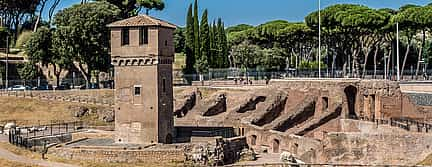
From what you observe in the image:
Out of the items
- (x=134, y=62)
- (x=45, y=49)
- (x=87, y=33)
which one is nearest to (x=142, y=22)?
(x=134, y=62)

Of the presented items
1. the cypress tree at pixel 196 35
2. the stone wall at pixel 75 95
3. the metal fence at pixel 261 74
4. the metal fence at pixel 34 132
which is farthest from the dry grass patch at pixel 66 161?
the cypress tree at pixel 196 35

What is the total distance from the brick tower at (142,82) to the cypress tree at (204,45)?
3428 cm

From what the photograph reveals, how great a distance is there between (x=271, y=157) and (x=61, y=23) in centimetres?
3669

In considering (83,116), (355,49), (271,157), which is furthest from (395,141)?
(355,49)

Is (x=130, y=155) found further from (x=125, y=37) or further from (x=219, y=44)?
(x=219, y=44)

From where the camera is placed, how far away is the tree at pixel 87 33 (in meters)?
66.9

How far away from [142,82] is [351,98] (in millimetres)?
16766

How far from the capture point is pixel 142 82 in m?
41.0

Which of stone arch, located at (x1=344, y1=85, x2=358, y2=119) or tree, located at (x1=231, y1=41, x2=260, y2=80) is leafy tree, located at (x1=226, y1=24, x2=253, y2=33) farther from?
stone arch, located at (x1=344, y1=85, x2=358, y2=119)

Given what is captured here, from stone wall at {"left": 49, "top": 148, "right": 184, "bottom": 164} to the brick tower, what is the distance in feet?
12.6

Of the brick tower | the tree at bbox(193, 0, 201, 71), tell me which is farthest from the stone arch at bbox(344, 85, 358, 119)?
the tree at bbox(193, 0, 201, 71)

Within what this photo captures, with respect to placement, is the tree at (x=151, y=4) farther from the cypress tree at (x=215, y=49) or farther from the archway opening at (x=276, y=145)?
the archway opening at (x=276, y=145)

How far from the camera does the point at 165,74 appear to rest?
4175 centimetres

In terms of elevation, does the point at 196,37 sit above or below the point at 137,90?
above
